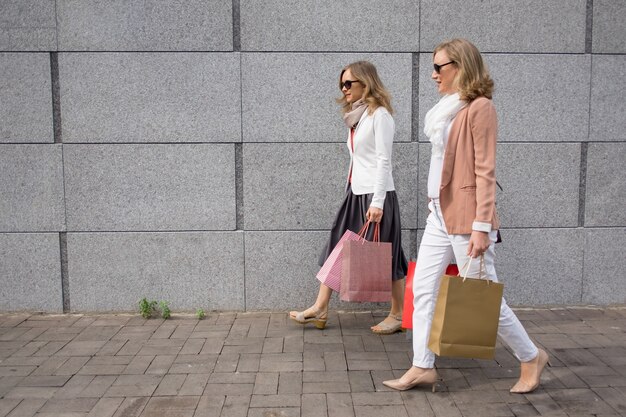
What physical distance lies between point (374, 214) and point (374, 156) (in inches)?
18.2

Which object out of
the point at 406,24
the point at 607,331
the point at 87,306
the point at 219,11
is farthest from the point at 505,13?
the point at 87,306

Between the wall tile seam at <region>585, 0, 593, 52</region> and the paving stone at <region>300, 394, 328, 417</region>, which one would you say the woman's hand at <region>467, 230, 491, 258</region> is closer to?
the paving stone at <region>300, 394, 328, 417</region>

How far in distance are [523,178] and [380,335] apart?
1898mm

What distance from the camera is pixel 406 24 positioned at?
479cm

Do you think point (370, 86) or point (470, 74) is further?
point (370, 86)

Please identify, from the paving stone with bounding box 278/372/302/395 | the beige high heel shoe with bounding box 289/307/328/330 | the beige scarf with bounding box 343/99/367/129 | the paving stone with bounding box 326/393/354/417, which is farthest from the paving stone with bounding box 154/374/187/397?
the beige scarf with bounding box 343/99/367/129

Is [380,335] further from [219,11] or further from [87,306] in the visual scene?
[219,11]

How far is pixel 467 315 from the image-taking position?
299 centimetres

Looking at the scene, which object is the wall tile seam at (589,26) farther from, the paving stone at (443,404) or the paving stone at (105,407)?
the paving stone at (105,407)

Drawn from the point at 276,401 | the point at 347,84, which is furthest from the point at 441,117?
the point at 276,401

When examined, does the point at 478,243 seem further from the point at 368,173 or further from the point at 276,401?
the point at 276,401

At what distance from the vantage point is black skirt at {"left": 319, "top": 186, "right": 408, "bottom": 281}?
4215 mm

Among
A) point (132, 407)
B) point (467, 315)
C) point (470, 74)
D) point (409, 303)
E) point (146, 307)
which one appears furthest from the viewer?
point (146, 307)

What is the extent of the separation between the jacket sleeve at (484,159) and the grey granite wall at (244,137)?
1824 mm
